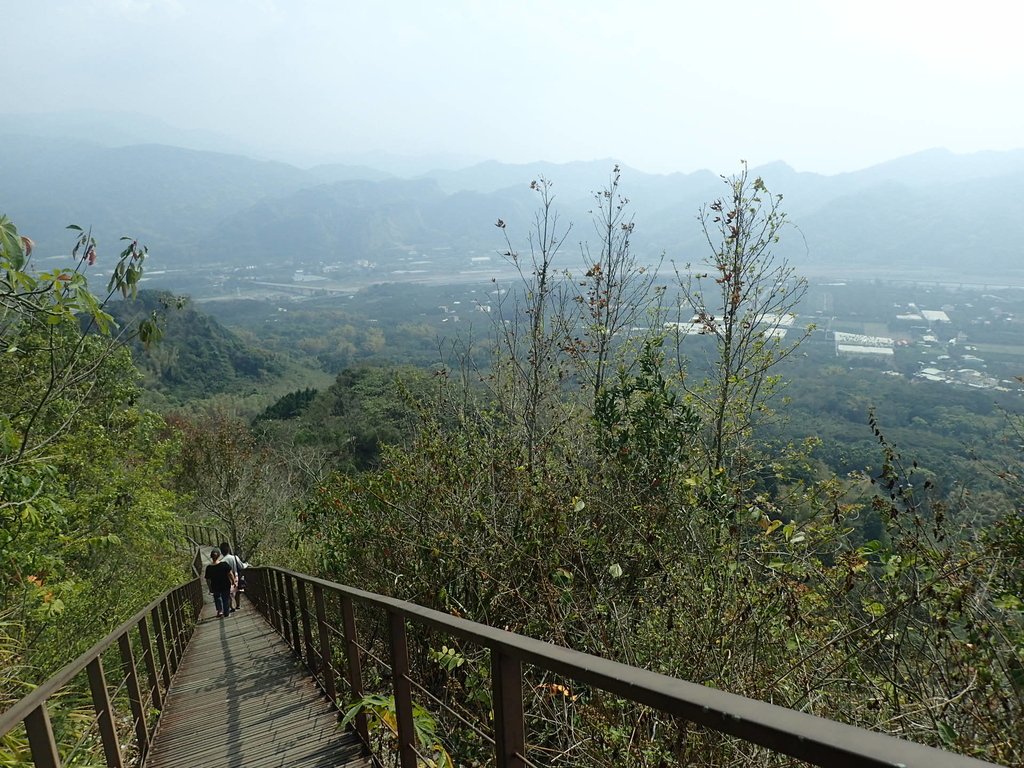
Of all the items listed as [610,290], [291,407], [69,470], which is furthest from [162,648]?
[291,407]

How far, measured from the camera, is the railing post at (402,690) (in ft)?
8.30

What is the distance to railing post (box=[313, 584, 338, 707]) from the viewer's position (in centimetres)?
393

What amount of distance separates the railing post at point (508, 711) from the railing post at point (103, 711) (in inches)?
100.0

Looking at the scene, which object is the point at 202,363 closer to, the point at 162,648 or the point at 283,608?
the point at 283,608

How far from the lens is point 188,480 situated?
23.0m

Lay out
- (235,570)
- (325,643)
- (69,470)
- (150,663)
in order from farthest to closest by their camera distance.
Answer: (235,570), (69,470), (150,663), (325,643)

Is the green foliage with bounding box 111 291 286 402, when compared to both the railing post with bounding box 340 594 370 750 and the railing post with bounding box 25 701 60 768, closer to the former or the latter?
the railing post with bounding box 340 594 370 750

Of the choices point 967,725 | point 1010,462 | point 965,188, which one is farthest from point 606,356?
point 965,188

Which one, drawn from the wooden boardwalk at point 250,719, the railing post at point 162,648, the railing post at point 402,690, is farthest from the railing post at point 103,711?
the railing post at point 162,648

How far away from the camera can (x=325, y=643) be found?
159 inches

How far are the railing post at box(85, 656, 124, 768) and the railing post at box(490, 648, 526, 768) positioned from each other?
2540 millimetres

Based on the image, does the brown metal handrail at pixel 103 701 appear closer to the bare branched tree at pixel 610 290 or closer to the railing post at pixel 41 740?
the railing post at pixel 41 740

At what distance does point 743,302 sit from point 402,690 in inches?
211

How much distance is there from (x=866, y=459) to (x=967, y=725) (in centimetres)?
903
